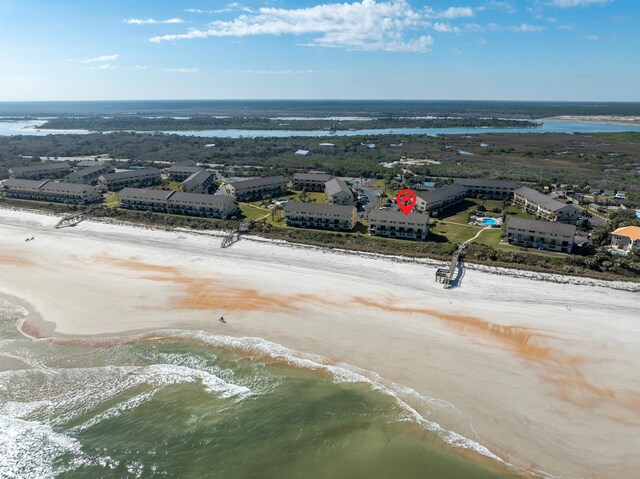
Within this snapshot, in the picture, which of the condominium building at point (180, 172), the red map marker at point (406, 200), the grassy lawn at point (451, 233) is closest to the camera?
the grassy lawn at point (451, 233)

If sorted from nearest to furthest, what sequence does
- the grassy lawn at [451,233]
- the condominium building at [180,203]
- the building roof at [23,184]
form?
the grassy lawn at [451,233] < the condominium building at [180,203] < the building roof at [23,184]

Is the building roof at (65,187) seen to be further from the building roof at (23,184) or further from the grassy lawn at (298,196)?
the grassy lawn at (298,196)

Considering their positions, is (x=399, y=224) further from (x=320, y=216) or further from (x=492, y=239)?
(x=492, y=239)

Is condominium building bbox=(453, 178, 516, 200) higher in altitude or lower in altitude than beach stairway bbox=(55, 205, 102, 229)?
higher

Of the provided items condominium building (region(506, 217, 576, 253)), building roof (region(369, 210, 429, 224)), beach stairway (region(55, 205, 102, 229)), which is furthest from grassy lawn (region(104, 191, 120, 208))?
condominium building (region(506, 217, 576, 253))

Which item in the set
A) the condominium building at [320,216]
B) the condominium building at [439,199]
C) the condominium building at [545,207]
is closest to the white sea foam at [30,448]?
the condominium building at [320,216]

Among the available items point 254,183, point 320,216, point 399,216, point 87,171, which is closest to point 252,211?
point 254,183

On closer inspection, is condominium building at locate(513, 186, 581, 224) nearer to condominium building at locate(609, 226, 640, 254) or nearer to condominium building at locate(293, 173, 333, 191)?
condominium building at locate(609, 226, 640, 254)
